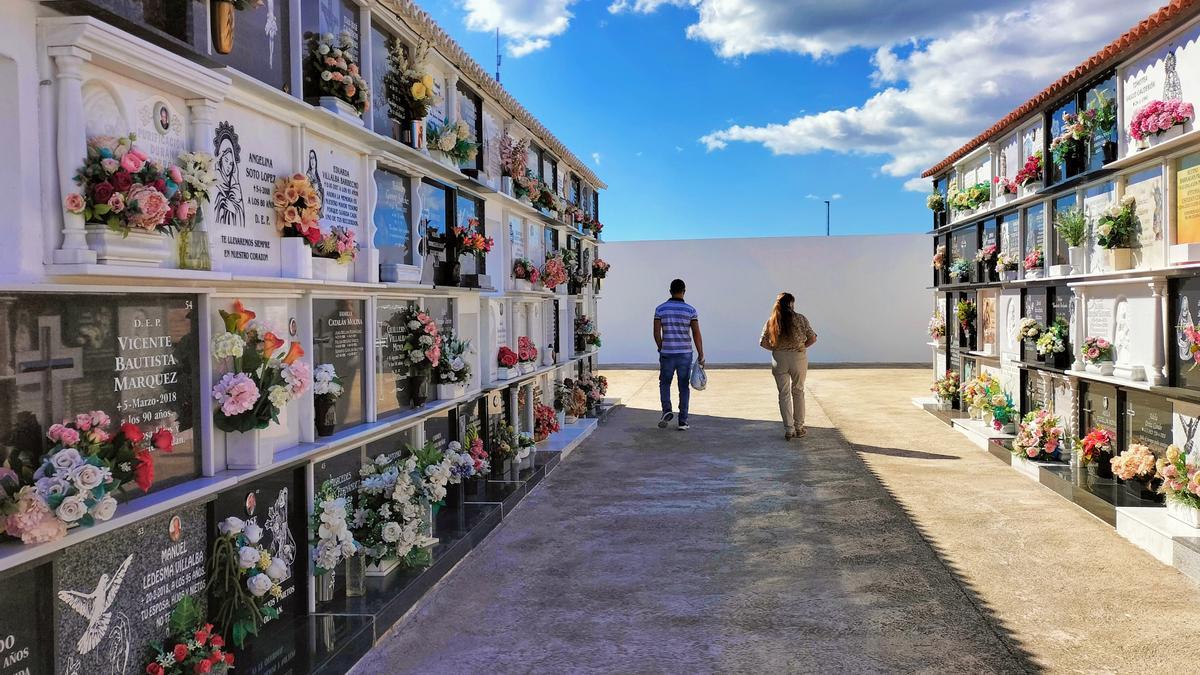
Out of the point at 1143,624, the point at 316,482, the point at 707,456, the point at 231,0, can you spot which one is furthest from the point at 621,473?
the point at 231,0

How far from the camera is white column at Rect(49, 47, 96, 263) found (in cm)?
214

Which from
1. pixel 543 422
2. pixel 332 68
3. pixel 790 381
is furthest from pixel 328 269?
pixel 790 381

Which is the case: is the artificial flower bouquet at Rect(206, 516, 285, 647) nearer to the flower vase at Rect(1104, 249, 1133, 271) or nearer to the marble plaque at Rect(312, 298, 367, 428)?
the marble plaque at Rect(312, 298, 367, 428)

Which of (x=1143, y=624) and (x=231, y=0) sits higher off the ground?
(x=231, y=0)

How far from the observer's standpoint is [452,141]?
5160 millimetres

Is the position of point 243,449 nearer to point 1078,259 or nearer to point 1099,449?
point 1099,449

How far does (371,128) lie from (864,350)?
623 inches

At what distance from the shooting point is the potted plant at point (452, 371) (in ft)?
16.7

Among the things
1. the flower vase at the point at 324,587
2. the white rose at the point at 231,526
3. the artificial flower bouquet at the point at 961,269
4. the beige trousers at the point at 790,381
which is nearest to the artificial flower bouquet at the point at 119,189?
the white rose at the point at 231,526

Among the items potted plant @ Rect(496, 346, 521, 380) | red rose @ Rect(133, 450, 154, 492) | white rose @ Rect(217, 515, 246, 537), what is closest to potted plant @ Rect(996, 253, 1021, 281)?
potted plant @ Rect(496, 346, 521, 380)

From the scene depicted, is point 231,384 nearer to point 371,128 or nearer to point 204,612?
point 204,612

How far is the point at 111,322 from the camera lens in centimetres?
241

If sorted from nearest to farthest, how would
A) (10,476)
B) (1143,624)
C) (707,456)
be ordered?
1. (10,476)
2. (1143,624)
3. (707,456)

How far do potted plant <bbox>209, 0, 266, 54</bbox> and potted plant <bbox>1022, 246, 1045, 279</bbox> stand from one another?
6.78 meters
